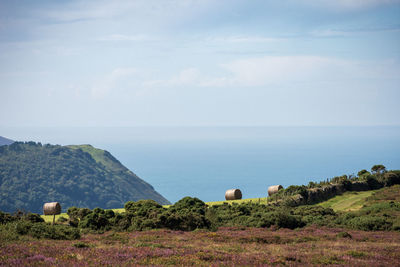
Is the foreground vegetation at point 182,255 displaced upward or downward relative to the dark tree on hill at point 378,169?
downward

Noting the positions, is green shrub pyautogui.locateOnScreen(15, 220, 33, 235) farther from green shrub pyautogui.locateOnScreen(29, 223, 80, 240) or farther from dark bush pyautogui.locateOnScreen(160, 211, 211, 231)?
dark bush pyautogui.locateOnScreen(160, 211, 211, 231)

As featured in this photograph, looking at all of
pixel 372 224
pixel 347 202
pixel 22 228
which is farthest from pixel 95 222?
pixel 347 202

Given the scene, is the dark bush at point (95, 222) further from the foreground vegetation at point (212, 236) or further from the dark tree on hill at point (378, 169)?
the dark tree on hill at point (378, 169)

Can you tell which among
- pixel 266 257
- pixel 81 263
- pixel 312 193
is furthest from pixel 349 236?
pixel 312 193

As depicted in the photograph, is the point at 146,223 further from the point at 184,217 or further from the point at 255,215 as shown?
the point at 255,215

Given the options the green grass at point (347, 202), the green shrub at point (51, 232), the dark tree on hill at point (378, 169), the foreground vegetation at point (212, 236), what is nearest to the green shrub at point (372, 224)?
the foreground vegetation at point (212, 236)

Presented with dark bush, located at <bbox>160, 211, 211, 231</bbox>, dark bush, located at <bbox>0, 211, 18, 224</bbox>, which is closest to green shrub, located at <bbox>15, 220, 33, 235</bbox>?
dark bush, located at <bbox>0, 211, 18, 224</bbox>

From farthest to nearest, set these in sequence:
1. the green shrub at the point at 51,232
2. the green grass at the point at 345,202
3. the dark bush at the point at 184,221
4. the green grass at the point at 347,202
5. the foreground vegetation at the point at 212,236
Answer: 1. the green grass at the point at 347,202
2. the green grass at the point at 345,202
3. the dark bush at the point at 184,221
4. the green shrub at the point at 51,232
5. the foreground vegetation at the point at 212,236

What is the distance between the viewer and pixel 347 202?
4938cm

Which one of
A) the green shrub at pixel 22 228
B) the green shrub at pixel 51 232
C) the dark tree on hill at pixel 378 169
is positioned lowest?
the green shrub at pixel 51 232

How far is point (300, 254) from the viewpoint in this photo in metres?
18.0

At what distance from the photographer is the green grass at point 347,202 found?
4625 centimetres

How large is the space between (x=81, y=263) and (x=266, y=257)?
7636mm

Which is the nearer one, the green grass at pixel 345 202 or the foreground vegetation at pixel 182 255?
→ the foreground vegetation at pixel 182 255
